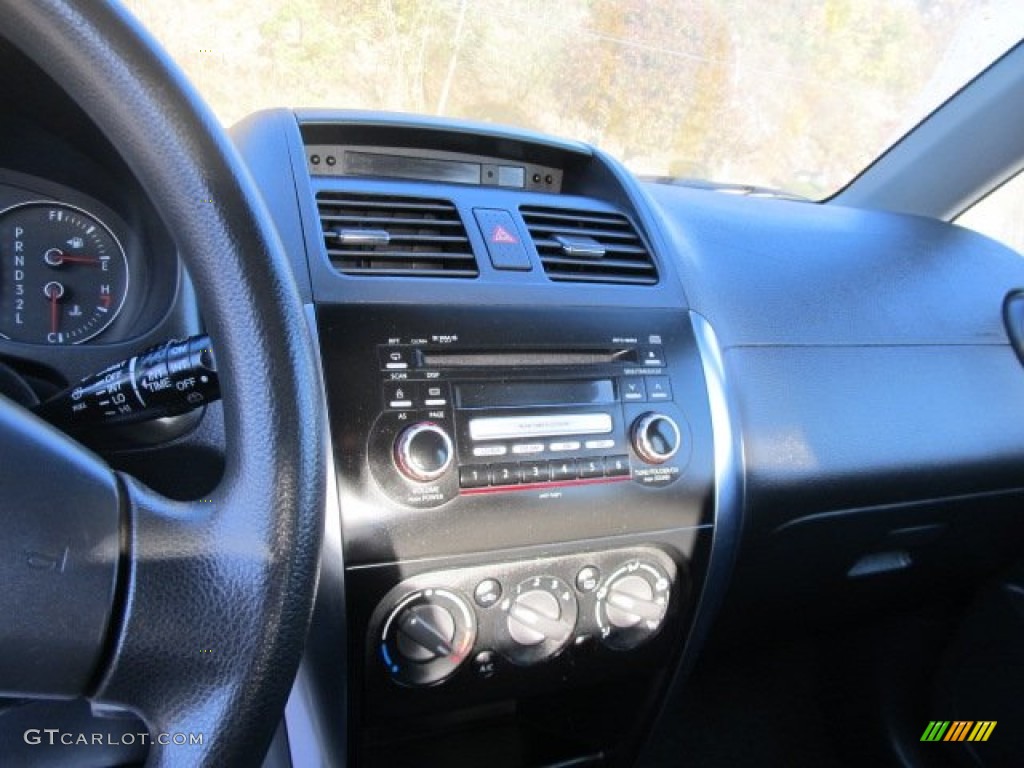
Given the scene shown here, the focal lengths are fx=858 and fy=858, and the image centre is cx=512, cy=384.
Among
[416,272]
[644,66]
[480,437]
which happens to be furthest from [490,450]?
Answer: [644,66]

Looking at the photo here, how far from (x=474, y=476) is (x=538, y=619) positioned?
0.23 metres

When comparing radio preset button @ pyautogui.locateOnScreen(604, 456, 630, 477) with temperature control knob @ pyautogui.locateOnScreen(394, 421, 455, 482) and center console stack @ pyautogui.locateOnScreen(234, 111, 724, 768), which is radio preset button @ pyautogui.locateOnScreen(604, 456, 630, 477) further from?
temperature control knob @ pyautogui.locateOnScreen(394, 421, 455, 482)

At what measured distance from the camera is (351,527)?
3.12ft

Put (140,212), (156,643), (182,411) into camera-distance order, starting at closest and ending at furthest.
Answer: (156,643)
(182,411)
(140,212)

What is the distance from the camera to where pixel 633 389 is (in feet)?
3.73

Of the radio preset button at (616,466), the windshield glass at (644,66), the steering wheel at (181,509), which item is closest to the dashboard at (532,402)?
the radio preset button at (616,466)

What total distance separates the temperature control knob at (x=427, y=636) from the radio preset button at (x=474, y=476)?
0.14 metres

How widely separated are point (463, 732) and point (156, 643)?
886 millimetres

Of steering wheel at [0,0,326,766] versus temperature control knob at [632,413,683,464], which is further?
temperature control knob at [632,413,683,464]

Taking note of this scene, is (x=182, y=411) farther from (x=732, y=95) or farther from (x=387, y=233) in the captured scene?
(x=732, y=95)

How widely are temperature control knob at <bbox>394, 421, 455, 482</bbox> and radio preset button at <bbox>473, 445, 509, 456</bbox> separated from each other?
4 centimetres

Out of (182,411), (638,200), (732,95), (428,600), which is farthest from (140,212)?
(732,95)

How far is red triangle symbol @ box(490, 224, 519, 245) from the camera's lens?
1.17 meters

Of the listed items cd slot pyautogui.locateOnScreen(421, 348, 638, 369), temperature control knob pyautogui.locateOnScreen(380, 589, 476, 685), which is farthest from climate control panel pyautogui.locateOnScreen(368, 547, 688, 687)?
cd slot pyautogui.locateOnScreen(421, 348, 638, 369)
